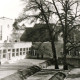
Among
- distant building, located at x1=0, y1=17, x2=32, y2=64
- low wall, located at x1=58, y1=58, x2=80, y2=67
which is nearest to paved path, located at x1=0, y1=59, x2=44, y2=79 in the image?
distant building, located at x1=0, y1=17, x2=32, y2=64

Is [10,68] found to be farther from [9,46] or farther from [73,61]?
[73,61]

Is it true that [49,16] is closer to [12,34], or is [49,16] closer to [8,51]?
[8,51]

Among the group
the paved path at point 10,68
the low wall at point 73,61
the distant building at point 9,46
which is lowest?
the low wall at point 73,61

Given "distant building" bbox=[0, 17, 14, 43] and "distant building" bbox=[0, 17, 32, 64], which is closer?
"distant building" bbox=[0, 17, 32, 64]

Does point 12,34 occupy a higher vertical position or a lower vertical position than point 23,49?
higher

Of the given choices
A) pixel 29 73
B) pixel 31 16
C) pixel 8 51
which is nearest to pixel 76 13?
pixel 31 16

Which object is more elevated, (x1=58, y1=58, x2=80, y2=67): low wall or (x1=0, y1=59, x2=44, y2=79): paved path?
(x1=0, y1=59, x2=44, y2=79): paved path

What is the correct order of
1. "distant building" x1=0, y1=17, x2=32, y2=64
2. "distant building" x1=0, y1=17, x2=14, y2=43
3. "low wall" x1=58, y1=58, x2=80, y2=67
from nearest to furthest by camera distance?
1. "distant building" x1=0, y1=17, x2=32, y2=64
2. "distant building" x1=0, y1=17, x2=14, y2=43
3. "low wall" x1=58, y1=58, x2=80, y2=67

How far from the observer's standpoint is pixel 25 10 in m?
29.6

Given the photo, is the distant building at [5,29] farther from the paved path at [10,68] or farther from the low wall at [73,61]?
the low wall at [73,61]

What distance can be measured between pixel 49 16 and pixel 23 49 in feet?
45.6

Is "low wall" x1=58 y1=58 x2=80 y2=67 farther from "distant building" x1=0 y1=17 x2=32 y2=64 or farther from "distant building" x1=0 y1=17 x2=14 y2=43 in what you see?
"distant building" x1=0 y1=17 x2=14 y2=43

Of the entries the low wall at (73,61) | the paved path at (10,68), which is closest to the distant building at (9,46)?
the paved path at (10,68)

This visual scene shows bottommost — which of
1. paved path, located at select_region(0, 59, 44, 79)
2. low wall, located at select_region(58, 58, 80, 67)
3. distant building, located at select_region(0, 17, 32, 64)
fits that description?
low wall, located at select_region(58, 58, 80, 67)
